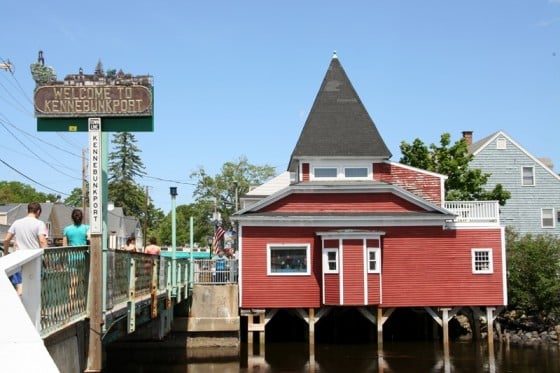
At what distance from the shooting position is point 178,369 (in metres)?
23.2

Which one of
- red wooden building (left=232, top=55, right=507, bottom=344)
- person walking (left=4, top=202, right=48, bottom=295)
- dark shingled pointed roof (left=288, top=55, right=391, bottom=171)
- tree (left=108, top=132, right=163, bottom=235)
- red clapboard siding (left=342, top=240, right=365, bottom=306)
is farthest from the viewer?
tree (left=108, top=132, right=163, bottom=235)

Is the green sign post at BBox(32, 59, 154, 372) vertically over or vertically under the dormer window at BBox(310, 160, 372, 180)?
under

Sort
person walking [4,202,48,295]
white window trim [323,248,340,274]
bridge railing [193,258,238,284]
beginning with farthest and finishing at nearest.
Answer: bridge railing [193,258,238,284], white window trim [323,248,340,274], person walking [4,202,48,295]

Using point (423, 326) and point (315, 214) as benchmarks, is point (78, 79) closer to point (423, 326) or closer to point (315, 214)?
point (315, 214)

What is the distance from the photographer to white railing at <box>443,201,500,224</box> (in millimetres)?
28609

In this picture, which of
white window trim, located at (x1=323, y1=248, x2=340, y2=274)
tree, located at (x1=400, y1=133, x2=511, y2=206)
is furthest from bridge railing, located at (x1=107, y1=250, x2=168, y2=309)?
tree, located at (x1=400, y1=133, x2=511, y2=206)

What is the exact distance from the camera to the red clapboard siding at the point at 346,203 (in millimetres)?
28375

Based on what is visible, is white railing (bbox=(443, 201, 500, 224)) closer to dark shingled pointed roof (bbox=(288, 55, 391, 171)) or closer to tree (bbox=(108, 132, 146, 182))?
dark shingled pointed roof (bbox=(288, 55, 391, 171))

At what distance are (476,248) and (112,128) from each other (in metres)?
20.9

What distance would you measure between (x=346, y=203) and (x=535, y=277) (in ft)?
29.8

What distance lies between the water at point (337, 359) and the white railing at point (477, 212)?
16.7 ft

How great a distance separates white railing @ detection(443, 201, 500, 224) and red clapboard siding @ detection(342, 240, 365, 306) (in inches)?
178

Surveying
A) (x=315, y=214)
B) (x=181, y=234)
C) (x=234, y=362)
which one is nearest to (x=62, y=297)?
(x=234, y=362)

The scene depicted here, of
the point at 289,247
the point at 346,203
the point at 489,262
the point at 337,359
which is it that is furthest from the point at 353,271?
the point at 489,262
